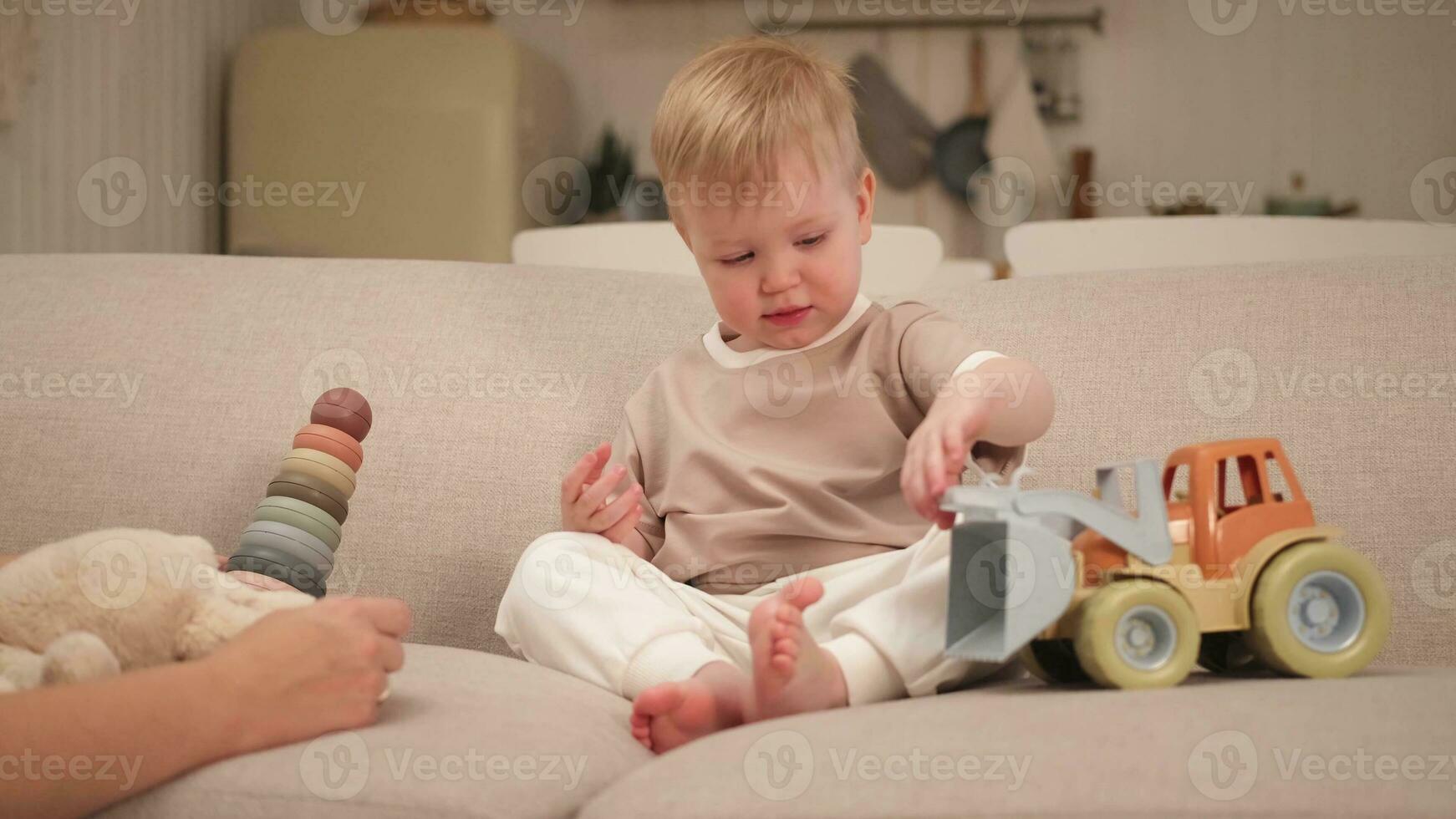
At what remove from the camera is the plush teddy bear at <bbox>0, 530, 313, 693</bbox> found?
3.19 ft

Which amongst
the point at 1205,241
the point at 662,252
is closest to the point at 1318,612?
the point at 1205,241

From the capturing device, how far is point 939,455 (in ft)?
3.22

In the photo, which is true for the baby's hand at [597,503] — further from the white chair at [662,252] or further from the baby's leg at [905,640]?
the white chair at [662,252]

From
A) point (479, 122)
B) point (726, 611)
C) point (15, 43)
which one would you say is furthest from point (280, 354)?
point (479, 122)

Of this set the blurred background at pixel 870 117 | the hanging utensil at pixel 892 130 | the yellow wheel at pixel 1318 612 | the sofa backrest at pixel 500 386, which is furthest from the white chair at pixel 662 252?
the hanging utensil at pixel 892 130

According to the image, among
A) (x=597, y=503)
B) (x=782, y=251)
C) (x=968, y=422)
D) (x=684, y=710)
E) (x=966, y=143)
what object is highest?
(x=966, y=143)

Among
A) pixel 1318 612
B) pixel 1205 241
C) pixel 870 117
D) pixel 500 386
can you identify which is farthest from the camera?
pixel 870 117

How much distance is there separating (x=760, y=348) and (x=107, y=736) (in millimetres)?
763

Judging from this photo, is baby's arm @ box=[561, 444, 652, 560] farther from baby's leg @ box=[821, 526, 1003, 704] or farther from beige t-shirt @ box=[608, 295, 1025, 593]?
baby's leg @ box=[821, 526, 1003, 704]

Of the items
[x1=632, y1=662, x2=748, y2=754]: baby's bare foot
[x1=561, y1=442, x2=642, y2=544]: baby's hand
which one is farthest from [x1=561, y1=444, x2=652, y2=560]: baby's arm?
[x1=632, y1=662, x2=748, y2=754]: baby's bare foot

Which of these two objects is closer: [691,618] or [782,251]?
[691,618]

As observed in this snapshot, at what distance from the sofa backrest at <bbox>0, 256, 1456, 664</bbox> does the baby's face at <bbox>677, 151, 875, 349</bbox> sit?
23 cm

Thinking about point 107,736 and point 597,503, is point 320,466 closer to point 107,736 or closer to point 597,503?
point 597,503

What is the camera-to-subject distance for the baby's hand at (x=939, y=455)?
0.98 m
